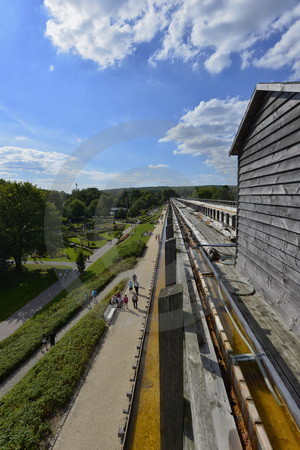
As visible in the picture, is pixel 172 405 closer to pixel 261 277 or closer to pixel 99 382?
pixel 261 277

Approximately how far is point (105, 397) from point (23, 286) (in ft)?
58.5

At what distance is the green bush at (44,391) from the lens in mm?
6740

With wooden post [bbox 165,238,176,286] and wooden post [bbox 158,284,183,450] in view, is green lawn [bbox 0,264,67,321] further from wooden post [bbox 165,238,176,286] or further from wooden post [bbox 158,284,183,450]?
wooden post [bbox 158,284,183,450]

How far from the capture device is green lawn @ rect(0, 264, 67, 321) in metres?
17.7

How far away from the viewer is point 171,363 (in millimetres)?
2354

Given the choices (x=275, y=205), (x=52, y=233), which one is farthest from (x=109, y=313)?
(x=52, y=233)

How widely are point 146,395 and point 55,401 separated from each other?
341cm

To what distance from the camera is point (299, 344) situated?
382cm

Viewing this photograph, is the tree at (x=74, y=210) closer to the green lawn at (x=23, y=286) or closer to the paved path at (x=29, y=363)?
the green lawn at (x=23, y=286)

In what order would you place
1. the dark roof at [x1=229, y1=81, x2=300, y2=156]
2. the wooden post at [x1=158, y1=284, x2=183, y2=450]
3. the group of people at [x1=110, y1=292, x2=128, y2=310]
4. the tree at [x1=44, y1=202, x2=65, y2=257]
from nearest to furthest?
the wooden post at [x1=158, y1=284, x2=183, y2=450] → the dark roof at [x1=229, y1=81, x2=300, y2=156] → the group of people at [x1=110, y1=292, x2=128, y2=310] → the tree at [x1=44, y1=202, x2=65, y2=257]

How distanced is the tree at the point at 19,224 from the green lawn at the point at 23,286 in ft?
5.14

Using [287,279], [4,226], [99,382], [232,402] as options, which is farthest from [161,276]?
[4,226]

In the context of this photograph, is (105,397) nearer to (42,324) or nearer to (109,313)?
(109,313)

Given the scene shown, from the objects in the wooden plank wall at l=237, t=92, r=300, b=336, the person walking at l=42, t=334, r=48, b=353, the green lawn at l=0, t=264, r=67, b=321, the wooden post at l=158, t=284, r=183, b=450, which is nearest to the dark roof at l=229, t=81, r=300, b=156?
the wooden plank wall at l=237, t=92, r=300, b=336
